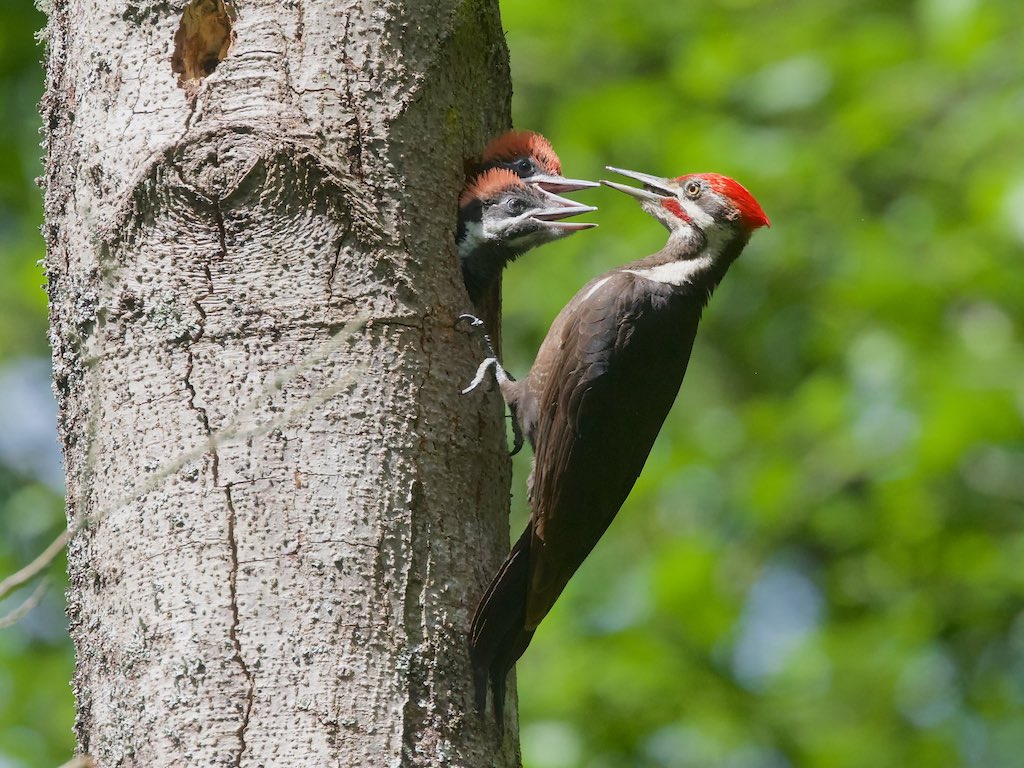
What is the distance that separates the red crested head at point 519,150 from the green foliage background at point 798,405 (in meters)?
2.20

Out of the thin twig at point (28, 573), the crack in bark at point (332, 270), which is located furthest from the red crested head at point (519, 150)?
the thin twig at point (28, 573)

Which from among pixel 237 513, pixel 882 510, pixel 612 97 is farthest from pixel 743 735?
pixel 237 513

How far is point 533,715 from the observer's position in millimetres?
5316

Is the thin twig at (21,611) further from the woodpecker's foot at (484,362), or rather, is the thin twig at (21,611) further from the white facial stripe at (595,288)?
the white facial stripe at (595,288)

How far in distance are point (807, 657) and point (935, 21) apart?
3.04 metres

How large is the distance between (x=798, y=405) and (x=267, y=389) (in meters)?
Result: 4.41

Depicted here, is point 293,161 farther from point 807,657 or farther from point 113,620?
point 807,657

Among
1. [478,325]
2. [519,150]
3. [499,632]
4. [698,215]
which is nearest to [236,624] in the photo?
[499,632]

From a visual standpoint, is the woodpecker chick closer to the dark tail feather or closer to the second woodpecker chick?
the second woodpecker chick

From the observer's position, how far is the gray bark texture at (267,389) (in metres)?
2.28

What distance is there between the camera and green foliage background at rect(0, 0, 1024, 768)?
213 inches

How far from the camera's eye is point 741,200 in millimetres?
3848

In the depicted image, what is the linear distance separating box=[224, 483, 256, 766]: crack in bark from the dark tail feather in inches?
17.5

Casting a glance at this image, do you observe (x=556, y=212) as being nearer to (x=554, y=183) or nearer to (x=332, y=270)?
(x=554, y=183)
